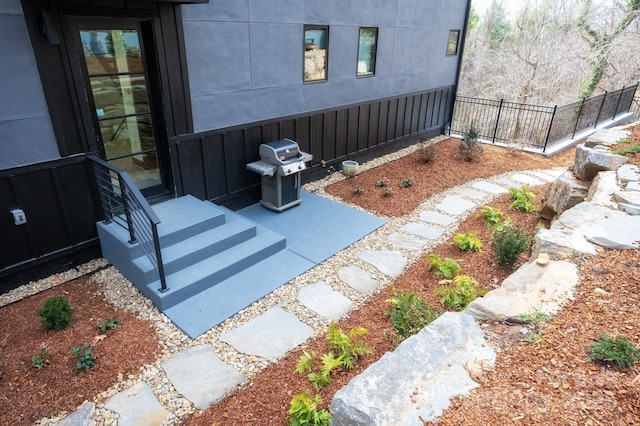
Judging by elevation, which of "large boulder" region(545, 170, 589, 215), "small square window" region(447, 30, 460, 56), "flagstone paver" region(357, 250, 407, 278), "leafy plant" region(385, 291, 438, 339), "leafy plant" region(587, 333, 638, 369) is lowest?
"flagstone paver" region(357, 250, 407, 278)

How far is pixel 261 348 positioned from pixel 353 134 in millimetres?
5466

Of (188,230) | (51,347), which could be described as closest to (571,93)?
(188,230)

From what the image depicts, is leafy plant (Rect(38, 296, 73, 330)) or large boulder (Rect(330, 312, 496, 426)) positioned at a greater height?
large boulder (Rect(330, 312, 496, 426))

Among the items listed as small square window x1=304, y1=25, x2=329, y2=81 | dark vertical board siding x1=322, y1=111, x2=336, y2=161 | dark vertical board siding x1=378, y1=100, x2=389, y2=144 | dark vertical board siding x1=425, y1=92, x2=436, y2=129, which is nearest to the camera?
small square window x1=304, y1=25, x2=329, y2=81

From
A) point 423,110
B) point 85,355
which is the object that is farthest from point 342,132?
point 85,355

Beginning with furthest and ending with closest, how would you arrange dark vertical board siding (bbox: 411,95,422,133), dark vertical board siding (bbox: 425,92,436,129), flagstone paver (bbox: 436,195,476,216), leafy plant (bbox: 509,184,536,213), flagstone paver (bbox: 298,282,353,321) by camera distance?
dark vertical board siding (bbox: 425,92,436,129) < dark vertical board siding (bbox: 411,95,422,133) < flagstone paver (bbox: 436,195,476,216) < leafy plant (bbox: 509,184,536,213) < flagstone paver (bbox: 298,282,353,321)

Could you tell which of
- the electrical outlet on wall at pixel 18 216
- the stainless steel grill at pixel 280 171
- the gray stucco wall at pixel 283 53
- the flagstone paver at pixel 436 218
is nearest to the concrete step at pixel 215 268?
the stainless steel grill at pixel 280 171

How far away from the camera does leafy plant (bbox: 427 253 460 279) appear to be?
4406 mm

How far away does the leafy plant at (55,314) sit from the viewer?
11.4ft

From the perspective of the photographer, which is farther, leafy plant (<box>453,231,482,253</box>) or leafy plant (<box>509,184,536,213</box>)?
leafy plant (<box>509,184,536,213</box>)

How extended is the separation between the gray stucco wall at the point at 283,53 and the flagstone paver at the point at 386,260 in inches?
110

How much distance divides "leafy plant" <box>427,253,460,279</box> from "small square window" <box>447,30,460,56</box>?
7.56 m

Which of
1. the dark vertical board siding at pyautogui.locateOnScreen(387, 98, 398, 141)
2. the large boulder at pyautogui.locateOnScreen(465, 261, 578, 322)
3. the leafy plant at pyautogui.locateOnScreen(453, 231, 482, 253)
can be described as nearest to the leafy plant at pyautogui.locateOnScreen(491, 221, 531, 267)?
the leafy plant at pyautogui.locateOnScreen(453, 231, 482, 253)

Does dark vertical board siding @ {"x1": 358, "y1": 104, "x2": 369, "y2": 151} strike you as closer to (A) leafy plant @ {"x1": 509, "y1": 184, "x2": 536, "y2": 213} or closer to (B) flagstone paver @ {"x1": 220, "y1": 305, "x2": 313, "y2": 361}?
(A) leafy plant @ {"x1": 509, "y1": 184, "x2": 536, "y2": 213}
